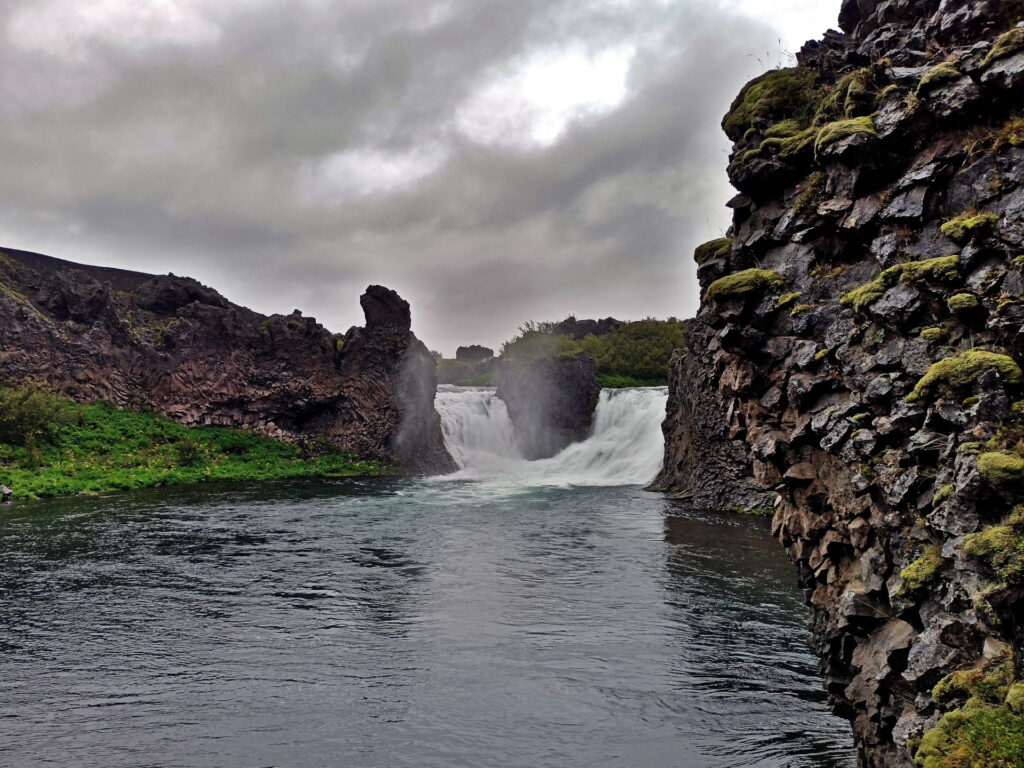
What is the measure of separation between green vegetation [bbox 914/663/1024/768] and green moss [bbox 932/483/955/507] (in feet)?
5.65

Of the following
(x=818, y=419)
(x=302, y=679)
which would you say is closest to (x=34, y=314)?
(x=302, y=679)

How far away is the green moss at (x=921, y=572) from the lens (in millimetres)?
6801

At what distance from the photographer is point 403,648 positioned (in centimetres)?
1408

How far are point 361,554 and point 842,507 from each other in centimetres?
1859

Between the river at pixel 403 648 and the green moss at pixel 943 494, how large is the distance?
15.5ft

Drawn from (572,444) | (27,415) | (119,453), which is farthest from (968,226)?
(572,444)

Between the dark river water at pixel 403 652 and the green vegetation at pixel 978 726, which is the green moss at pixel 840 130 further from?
the dark river water at pixel 403 652

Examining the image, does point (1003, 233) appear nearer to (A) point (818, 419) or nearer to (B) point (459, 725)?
(A) point (818, 419)

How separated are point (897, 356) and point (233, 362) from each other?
194 feet

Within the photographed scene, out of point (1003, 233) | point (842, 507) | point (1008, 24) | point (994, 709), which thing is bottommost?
point (994, 709)

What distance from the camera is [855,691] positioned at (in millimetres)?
8281

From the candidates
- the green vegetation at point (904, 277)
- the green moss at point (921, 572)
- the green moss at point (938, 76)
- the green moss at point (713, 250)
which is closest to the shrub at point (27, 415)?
the green moss at point (713, 250)

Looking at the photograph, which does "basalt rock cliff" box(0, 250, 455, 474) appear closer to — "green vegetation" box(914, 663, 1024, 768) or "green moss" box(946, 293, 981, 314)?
"green moss" box(946, 293, 981, 314)

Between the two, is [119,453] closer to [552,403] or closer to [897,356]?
[552,403]
